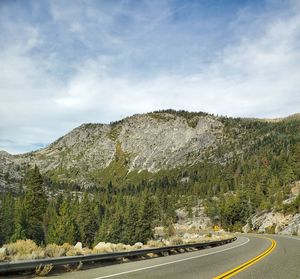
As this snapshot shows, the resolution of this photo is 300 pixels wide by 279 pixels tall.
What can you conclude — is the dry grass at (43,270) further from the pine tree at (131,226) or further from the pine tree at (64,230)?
the pine tree at (131,226)

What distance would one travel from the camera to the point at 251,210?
110 meters

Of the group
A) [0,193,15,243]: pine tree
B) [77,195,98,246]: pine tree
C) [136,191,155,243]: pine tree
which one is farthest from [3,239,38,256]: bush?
[77,195,98,246]: pine tree

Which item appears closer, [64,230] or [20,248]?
[20,248]

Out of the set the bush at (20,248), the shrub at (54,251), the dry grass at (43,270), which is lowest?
the dry grass at (43,270)

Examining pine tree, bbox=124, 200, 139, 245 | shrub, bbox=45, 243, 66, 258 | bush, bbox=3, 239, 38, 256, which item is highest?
bush, bbox=3, 239, 38, 256

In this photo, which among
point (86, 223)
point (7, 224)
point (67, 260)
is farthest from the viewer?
point (86, 223)

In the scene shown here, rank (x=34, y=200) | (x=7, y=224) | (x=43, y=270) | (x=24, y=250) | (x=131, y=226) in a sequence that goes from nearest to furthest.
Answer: (x=43, y=270), (x=24, y=250), (x=34, y=200), (x=7, y=224), (x=131, y=226)

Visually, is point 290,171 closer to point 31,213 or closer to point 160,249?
point 31,213

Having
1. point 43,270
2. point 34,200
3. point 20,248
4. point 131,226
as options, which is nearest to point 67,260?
point 43,270

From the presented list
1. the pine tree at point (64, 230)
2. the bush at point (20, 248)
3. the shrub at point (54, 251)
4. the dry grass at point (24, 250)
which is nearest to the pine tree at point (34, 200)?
the pine tree at point (64, 230)

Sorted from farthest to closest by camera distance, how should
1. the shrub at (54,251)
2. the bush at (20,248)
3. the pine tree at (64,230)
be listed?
the pine tree at (64,230) → the shrub at (54,251) → the bush at (20,248)

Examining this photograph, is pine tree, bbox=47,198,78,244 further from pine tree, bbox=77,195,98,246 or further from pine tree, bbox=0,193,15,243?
pine tree, bbox=77,195,98,246

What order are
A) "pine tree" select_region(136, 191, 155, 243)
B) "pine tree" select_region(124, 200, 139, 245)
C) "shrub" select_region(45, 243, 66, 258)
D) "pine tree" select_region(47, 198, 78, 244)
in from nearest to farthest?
"shrub" select_region(45, 243, 66, 258) → "pine tree" select_region(47, 198, 78, 244) → "pine tree" select_region(136, 191, 155, 243) → "pine tree" select_region(124, 200, 139, 245)

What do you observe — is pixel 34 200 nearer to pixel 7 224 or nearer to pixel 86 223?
pixel 7 224
